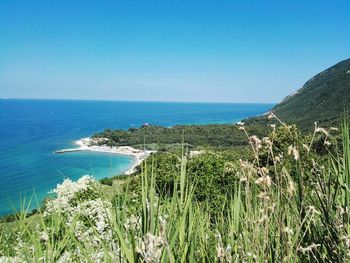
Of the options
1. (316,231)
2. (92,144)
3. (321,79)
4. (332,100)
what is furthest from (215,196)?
(321,79)

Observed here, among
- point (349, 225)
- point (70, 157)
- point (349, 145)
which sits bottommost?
point (70, 157)

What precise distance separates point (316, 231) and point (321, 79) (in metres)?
167

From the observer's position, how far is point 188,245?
1.31 m

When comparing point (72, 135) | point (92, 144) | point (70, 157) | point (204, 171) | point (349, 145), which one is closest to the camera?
point (349, 145)

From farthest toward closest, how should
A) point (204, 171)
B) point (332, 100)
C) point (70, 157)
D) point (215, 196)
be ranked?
point (332, 100)
point (70, 157)
point (204, 171)
point (215, 196)

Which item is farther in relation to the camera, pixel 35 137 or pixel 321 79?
pixel 321 79

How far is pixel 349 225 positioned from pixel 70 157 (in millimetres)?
82949

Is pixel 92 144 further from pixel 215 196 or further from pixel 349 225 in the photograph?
pixel 349 225

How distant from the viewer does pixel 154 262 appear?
827mm

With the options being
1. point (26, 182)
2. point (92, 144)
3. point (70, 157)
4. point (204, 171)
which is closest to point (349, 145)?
point (204, 171)

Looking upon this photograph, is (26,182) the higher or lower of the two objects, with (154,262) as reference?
lower

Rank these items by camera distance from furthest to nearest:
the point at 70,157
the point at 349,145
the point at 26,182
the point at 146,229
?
the point at 70,157, the point at 26,182, the point at 349,145, the point at 146,229

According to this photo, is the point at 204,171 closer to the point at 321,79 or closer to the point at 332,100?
the point at 332,100

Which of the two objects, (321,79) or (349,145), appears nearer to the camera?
(349,145)
